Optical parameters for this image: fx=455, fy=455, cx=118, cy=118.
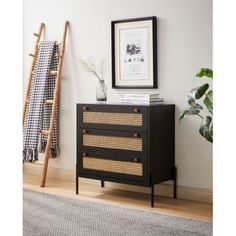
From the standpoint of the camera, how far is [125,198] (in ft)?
13.5

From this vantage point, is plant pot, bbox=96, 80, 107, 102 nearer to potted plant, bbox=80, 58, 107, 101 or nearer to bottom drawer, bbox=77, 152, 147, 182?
potted plant, bbox=80, 58, 107, 101

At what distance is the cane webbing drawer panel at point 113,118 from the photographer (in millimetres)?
3836

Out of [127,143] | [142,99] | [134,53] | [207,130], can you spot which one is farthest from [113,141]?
[207,130]

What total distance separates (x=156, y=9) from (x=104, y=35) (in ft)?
2.12

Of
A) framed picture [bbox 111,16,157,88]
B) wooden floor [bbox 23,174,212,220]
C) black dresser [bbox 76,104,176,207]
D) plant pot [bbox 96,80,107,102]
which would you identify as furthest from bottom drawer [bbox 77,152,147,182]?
framed picture [bbox 111,16,157,88]

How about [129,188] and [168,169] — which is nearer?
[168,169]

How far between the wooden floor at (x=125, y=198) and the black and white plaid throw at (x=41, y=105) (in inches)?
14.4

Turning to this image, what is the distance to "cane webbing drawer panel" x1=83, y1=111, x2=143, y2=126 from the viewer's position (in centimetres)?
384

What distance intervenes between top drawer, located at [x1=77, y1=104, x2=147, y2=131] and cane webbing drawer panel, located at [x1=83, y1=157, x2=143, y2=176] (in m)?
0.30

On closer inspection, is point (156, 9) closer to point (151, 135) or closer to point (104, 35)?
point (104, 35)
